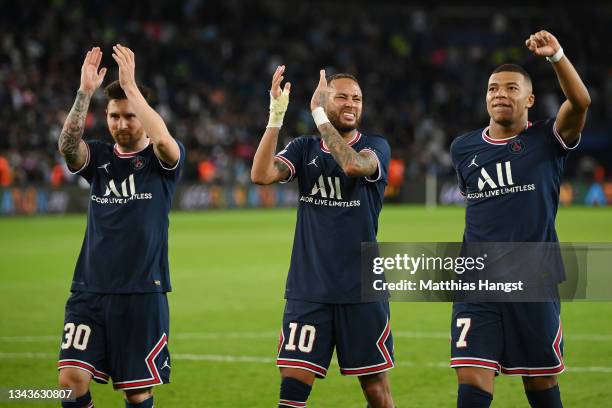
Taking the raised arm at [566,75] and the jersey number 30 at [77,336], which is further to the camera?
the jersey number 30 at [77,336]

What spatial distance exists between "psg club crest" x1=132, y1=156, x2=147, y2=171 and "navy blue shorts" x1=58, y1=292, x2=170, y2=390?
809 millimetres

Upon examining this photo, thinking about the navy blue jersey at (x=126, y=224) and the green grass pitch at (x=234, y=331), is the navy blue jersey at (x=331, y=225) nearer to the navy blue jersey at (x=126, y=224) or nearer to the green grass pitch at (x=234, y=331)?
the navy blue jersey at (x=126, y=224)

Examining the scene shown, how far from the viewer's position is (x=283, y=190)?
3366cm

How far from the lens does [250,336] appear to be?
38.2 feet

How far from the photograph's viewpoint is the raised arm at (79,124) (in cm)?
656

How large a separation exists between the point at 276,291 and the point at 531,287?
9.21 metres

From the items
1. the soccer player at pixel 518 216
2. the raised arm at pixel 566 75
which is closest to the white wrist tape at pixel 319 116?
the soccer player at pixel 518 216

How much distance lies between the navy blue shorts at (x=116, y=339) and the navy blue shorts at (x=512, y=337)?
1874 millimetres

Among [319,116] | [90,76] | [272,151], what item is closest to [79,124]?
[90,76]

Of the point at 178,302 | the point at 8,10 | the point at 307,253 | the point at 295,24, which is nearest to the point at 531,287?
the point at 307,253

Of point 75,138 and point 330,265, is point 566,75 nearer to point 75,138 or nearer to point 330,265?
point 330,265

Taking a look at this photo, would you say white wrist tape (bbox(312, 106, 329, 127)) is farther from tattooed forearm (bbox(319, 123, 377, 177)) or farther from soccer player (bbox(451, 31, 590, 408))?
soccer player (bbox(451, 31, 590, 408))

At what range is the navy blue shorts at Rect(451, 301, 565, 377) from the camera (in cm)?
630

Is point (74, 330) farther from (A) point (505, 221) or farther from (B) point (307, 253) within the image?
(A) point (505, 221)
